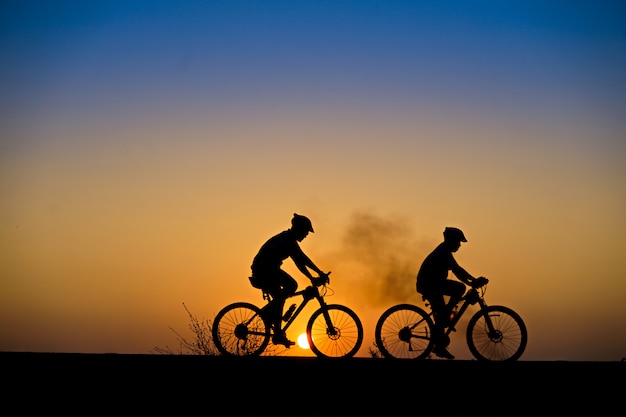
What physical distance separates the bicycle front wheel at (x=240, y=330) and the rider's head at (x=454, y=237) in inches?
143

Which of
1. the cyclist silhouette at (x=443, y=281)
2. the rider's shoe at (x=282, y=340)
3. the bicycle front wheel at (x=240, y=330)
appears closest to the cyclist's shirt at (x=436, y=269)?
the cyclist silhouette at (x=443, y=281)

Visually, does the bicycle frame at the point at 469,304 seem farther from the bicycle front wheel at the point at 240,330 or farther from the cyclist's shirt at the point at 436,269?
the bicycle front wheel at the point at 240,330

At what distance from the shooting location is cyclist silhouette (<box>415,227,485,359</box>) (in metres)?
13.3

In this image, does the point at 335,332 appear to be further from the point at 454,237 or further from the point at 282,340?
the point at 454,237

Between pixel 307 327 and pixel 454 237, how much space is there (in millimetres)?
3111

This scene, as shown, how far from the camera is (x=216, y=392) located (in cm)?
860

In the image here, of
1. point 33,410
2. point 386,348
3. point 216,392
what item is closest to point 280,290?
point 386,348

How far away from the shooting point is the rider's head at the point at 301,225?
42.9ft

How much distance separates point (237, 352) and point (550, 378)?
584 cm

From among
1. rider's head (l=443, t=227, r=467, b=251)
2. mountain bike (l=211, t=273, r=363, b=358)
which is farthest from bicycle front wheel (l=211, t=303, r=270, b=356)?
rider's head (l=443, t=227, r=467, b=251)

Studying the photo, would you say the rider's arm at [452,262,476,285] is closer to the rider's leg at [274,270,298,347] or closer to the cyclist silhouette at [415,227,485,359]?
the cyclist silhouette at [415,227,485,359]

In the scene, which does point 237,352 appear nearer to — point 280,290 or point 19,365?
point 280,290

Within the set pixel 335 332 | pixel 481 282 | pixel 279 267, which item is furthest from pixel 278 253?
pixel 481 282

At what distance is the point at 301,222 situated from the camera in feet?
42.9
